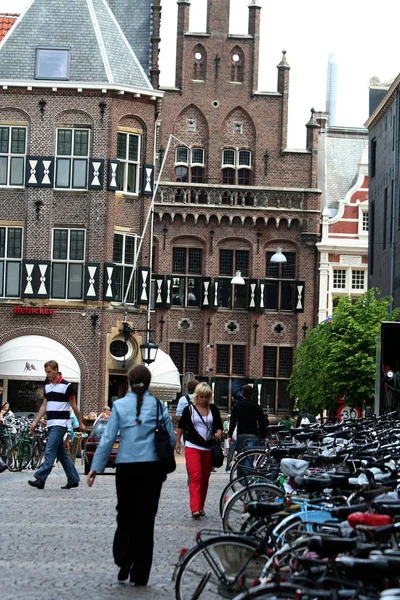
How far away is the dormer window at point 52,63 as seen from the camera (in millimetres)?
44562

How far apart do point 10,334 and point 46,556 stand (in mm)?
32441

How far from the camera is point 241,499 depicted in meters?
12.4

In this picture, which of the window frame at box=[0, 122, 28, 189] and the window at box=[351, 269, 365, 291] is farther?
the window at box=[351, 269, 365, 291]

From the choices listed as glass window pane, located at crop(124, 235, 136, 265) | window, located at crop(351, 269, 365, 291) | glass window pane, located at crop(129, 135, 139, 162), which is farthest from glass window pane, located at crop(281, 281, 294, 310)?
glass window pane, located at crop(129, 135, 139, 162)

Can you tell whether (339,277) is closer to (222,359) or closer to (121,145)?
(222,359)

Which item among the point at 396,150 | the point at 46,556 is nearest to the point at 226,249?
the point at 396,150

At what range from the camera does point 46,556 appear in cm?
1188

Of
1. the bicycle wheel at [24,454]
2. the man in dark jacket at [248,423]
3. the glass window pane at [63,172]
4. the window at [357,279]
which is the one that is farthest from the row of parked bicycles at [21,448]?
the window at [357,279]

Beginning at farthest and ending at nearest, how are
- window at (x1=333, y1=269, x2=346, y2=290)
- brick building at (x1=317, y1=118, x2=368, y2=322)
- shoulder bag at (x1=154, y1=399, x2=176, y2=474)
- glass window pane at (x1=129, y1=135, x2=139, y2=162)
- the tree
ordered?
1. window at (x1=333, y1=269, x2=346, y2=290)
2. brick building at (x1=317, y1=118, x2=368, y2=322)
3. glass window pane at (x1=129, y1=135, x2=139, y2=162)
4. the tree
5. shoulder bag at (x1=154, y1=399, x2=176, y2=474)

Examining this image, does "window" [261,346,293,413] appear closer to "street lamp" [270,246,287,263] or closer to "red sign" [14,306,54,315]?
"street lamp" [270,246,287,263]

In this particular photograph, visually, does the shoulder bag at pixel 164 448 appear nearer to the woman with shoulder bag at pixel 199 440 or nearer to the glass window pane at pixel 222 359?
the woman with shoulder bag at pixel 199 440

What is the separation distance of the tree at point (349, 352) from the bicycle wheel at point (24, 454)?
13590 mm

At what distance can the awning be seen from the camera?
43.3m

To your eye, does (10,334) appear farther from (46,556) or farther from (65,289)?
(46,556)
